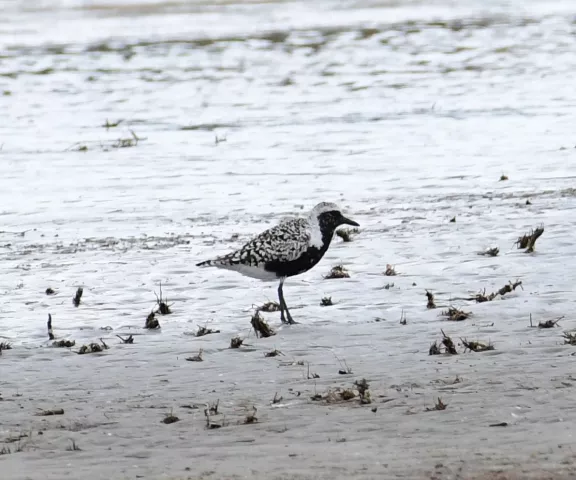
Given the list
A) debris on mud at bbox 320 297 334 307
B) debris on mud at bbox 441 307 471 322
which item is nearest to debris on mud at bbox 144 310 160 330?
debris on mud at bbox 320 297 334 307

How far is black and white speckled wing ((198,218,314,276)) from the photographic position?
9.94m

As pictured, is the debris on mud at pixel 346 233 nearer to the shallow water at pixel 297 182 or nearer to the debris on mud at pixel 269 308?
the shallow water at pixel 297 182

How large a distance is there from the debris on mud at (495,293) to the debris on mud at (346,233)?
260 cm

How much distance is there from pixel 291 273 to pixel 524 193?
5893 millimetres

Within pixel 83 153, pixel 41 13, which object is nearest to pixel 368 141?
pixel 83 153

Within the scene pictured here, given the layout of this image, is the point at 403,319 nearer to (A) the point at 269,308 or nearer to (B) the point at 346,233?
(A) the point at 269,308

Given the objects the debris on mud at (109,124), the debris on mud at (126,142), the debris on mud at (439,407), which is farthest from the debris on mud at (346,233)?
the debris on mud at (109,124)

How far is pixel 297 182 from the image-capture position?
16.7 meters

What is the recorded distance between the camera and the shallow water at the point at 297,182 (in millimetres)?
10047

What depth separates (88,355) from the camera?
9.14 meters

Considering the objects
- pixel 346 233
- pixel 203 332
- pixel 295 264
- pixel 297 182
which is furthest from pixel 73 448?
pixel 297 182

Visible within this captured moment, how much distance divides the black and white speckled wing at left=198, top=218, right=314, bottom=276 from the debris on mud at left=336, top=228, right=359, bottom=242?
280 centimetres

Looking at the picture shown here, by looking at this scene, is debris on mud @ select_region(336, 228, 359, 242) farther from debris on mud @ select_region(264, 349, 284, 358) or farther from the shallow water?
debris on mud @ select_region(264, 349, 284, 358)

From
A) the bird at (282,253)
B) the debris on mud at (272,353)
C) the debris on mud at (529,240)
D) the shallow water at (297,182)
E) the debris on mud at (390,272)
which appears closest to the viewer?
the debris on mud at (272,353)
